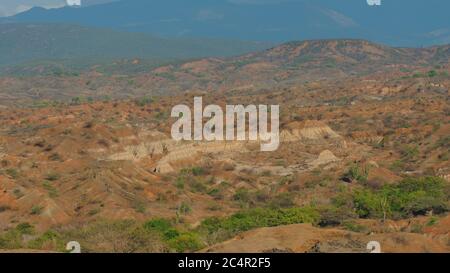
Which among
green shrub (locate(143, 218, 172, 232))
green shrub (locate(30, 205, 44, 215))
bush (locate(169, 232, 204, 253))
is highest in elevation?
bush (locate(169, 232, 204, 253))

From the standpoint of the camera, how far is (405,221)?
32.9 m

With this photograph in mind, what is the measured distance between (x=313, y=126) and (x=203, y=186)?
1218 inches

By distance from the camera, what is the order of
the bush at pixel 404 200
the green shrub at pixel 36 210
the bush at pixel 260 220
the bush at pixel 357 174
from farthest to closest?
the bush at pixel 357 174
the green shrub at pixel 36 210
the bush at pixel 404 200
the bush at pixel 260 220

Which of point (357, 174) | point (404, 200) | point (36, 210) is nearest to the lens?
point (404, 200)

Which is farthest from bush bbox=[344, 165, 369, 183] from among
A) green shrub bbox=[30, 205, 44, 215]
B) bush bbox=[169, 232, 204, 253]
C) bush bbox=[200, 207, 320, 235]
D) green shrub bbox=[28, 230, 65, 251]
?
green shrub bbox=[28, 230, 65, 251]

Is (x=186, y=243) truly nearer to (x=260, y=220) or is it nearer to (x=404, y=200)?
(x=260, y=220)

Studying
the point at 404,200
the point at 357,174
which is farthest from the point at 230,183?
the point at 404,200

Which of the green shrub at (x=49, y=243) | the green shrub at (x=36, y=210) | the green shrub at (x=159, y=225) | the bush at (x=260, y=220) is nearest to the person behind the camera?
the green shrub at (x=49, y=243)

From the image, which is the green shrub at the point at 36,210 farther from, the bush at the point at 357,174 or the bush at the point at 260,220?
the bush at the point at 357,174

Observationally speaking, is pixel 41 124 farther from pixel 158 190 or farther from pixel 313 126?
pixel 158 190

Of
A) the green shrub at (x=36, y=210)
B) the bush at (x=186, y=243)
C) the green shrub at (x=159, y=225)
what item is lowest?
the green shrub at (x=36, y=210)

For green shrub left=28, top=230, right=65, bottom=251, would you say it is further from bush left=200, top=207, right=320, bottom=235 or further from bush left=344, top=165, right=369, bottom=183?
bush left=344, top=165, right=369, bottom=183

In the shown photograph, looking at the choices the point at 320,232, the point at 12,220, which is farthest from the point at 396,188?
the point at 12,220

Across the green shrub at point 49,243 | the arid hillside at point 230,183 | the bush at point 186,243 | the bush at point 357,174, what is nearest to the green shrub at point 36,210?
the arid hillside at point 230,183
